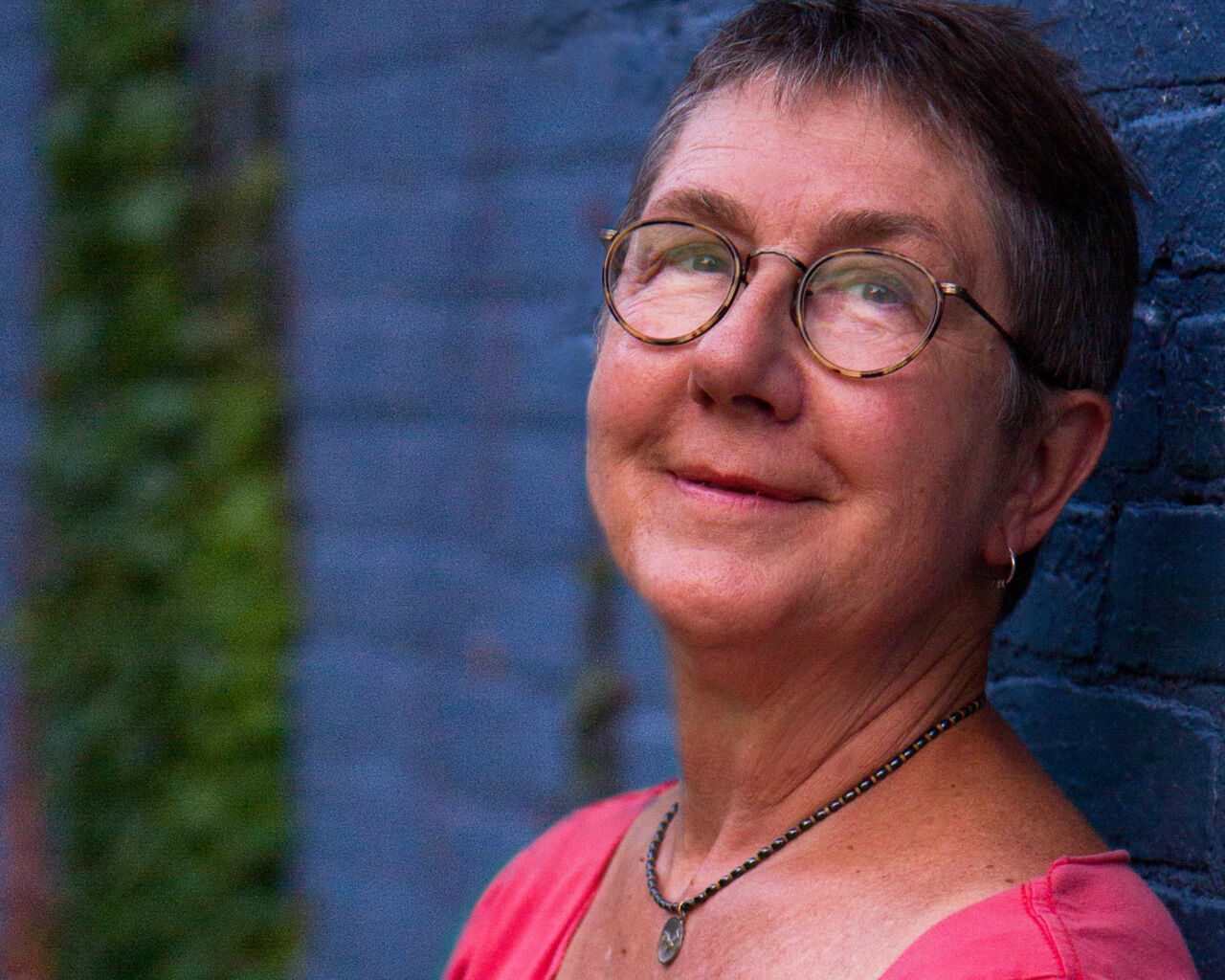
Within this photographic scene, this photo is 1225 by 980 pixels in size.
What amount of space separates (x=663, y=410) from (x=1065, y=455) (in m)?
0.48

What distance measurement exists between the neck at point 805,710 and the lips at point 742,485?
0.18 m

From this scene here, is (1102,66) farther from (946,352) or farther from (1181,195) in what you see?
(946,352)

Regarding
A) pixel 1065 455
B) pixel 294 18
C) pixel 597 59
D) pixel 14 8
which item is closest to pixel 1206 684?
pixel 1065 455

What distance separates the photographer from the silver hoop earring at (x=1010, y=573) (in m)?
1.62

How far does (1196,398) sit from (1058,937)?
75 cm

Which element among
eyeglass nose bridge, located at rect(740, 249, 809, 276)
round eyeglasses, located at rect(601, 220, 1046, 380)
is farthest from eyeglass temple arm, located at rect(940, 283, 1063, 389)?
eyeglass nose bridge, located at rect(740, 249, 809, 276)

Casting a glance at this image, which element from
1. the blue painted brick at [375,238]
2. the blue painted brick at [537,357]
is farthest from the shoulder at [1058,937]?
the blue painted brick at [375,238]

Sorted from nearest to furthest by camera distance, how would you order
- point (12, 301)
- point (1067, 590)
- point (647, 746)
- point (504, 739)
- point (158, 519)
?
point (1067, 590)
point (647, 746)
point (504, 739)
point (158, 519)
point (12, 301)

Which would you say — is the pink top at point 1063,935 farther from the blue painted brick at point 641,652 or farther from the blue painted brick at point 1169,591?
the blue painted brick at point 641,652

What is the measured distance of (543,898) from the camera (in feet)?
6.42

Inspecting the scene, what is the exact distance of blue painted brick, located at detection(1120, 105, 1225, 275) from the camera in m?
1.69

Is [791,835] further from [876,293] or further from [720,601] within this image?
[876,293]

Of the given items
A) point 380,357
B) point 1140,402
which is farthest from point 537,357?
point 1140,402

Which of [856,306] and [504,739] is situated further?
[504,739]
